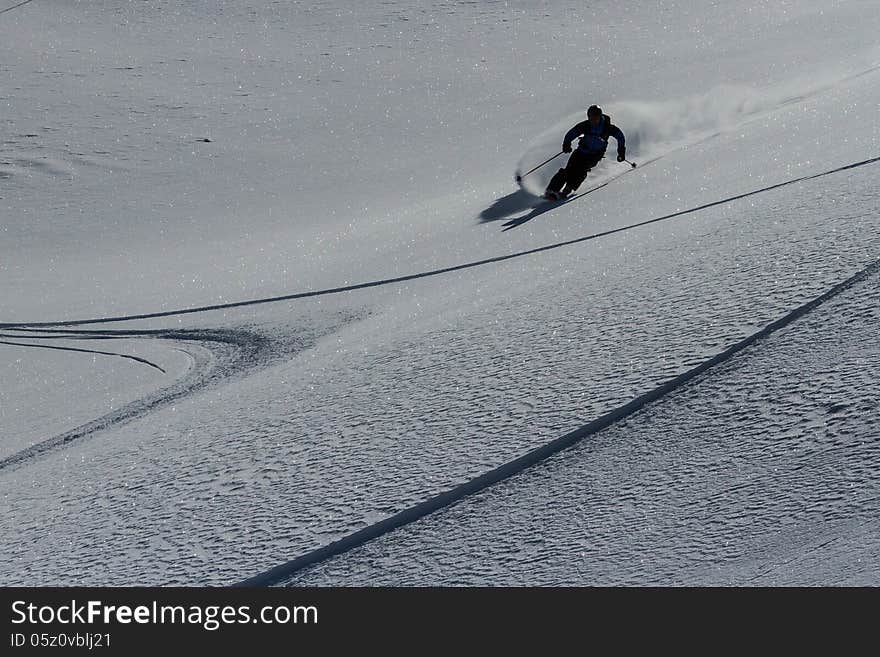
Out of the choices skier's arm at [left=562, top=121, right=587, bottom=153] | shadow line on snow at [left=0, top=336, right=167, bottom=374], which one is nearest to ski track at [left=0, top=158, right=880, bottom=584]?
shadow line on snow at [left=0, top=336, right=167, bottom=374]

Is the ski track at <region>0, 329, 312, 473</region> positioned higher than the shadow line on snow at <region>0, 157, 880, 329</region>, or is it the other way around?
the shadow line on snow at <region>0, 157, 880, 329</region>

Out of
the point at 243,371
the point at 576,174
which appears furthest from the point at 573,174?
the point at 243,371

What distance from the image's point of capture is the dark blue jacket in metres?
10.6

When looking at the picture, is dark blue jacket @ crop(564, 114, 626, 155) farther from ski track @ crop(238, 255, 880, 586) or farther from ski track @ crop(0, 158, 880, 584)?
ski track @ crop(238, 255, 880, 586)

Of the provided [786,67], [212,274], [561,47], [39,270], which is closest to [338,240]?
[212,274]

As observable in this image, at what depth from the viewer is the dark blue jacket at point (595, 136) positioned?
10633 mm

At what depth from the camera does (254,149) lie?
19.0 m

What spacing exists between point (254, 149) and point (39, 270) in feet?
21.9

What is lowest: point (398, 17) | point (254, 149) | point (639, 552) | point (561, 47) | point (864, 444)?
point (639, 552)

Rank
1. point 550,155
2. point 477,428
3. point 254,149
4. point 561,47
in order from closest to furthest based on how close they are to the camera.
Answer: point 477,428 → point 550,155 → point 254,149 → point 561,47

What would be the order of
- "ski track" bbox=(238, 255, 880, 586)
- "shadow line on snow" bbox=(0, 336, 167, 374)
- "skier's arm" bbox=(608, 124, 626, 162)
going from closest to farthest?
"ski track" bbox=(238, 255, 880, 586) < "shadow line on snow" bbox=(0, 336, 167, 374) < "skier's arm" bbox=(608, 124, 626, 162)

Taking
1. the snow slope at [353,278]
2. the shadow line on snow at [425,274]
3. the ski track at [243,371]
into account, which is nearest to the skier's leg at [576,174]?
the snow slope at [353,278]

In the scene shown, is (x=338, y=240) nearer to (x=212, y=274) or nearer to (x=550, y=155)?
(x=212, y=274)

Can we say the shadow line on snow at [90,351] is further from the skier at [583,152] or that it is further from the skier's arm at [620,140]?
the skier's arm at [620,140]
